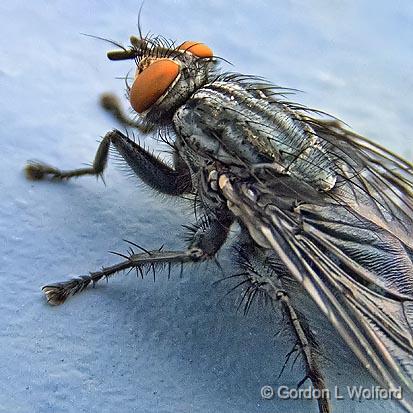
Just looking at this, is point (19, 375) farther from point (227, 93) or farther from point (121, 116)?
point (121, 116)

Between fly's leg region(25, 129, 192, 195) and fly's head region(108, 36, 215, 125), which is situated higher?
fly's head region(108, 36, 215, 125)

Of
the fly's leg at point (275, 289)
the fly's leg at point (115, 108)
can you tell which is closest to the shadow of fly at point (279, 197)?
the fly's leg at point (275, 289)

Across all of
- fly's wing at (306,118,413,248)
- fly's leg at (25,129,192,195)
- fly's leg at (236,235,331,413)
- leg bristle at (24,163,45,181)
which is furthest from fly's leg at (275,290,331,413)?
leg bristle at (24,163,45,181)

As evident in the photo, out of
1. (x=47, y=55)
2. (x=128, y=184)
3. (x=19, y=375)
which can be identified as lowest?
(x=19, y=375)

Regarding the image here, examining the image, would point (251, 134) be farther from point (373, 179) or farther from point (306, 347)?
point (306, 347)

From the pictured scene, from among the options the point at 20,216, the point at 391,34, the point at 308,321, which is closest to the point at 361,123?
the point at 391,34

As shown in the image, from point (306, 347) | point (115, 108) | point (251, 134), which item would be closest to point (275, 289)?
point (306, 347)

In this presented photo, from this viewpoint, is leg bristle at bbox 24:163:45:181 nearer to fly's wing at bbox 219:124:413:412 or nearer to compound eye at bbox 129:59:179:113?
compound eye at bbox 129:59:179:113
